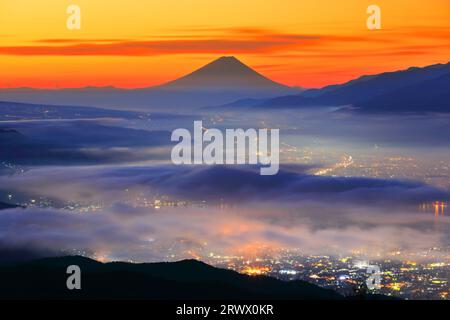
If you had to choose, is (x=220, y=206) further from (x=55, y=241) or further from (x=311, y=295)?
(x=311, y=295)

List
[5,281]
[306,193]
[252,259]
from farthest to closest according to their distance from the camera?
[306,193]
[252,259]
[5,281]

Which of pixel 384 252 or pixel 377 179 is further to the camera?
pixel 377 179

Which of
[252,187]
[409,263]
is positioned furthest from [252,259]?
[252,187]
